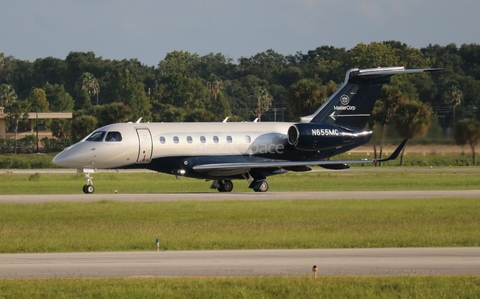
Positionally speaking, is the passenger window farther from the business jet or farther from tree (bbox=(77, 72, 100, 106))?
tree (bbox=(77, 72, 100, 106))

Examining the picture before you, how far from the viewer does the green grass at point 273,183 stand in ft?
146

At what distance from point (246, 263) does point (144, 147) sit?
2163cm

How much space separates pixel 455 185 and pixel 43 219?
25.6 m

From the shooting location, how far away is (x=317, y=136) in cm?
4072

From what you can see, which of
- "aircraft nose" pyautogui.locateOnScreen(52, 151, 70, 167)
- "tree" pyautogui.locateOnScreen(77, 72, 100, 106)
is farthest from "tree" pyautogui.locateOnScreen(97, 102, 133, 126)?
"tree" pyautogui.locateOnScreen(77, 72, 100, 106)

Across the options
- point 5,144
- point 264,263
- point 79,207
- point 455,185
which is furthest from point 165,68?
point 264,263

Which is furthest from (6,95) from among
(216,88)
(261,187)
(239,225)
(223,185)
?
(239,225)

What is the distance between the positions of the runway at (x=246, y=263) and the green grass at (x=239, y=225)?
1238 millimetres

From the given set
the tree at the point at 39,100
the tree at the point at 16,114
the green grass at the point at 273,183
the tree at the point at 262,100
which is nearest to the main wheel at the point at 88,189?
the green grass at the point at 273,183

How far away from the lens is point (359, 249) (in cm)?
2012

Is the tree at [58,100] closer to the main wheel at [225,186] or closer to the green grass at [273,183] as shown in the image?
the green grass at [273,183]

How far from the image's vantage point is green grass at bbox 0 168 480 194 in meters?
44.5

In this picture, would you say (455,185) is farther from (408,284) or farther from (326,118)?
(408,284)

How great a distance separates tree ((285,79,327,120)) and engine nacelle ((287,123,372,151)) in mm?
49627
